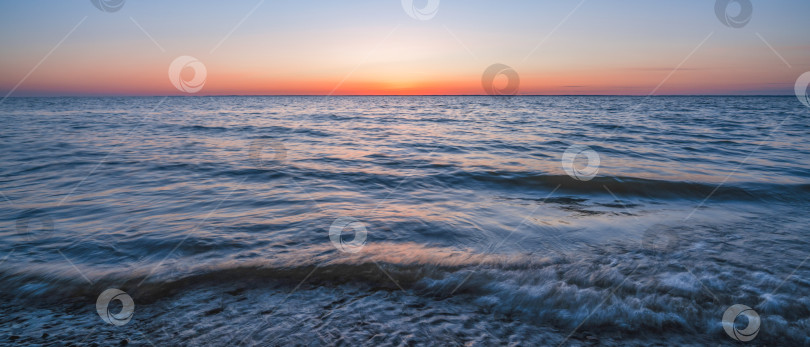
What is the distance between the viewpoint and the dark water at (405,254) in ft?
10.0

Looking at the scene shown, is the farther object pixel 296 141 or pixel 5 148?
pixel 296 141

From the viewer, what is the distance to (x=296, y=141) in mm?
17281

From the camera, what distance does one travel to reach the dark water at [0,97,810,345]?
3.06m

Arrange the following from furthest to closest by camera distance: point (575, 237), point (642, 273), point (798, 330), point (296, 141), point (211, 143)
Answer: point (296, 141), point (211, 143), point (575, 237), point (642, 273), point (798, 330)

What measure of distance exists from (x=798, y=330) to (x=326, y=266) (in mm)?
4099

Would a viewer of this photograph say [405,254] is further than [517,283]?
Yes

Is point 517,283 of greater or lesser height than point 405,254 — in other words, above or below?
below

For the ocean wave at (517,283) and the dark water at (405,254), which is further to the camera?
the ocean wave at (517,283)

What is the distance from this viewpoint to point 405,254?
4629 mm

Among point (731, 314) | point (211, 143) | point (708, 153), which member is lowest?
point (708, 153)

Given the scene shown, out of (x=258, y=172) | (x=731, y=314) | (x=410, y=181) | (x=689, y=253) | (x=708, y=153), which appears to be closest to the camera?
(x=731, y=314)

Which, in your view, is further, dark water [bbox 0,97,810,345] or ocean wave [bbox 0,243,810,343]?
ocean wave [bbox 0,243,810,343]

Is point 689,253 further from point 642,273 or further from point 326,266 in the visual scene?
point 326,266

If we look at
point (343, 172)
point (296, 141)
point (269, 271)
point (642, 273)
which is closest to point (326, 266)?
point (269, 271)
